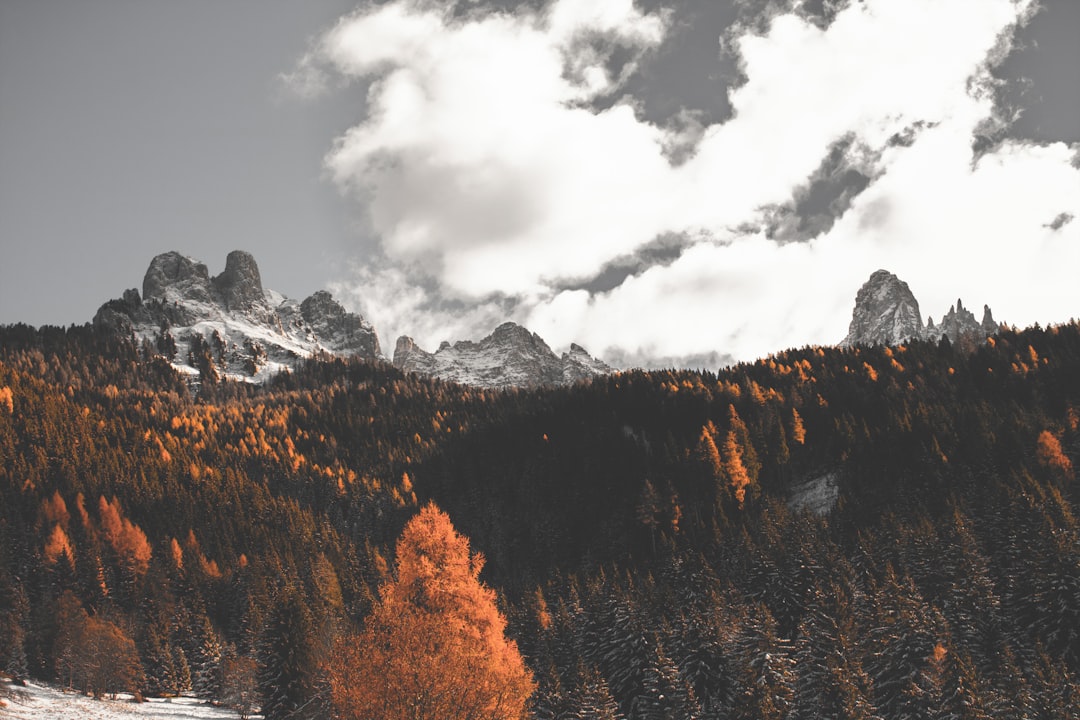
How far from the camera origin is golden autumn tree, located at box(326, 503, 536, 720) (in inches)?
683

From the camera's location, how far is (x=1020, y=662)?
4894cm

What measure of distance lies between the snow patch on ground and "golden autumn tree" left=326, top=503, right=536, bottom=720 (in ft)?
308

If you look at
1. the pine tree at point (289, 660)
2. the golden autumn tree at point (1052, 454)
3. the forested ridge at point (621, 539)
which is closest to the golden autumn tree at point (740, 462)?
the forested ridge at point (621, 539)

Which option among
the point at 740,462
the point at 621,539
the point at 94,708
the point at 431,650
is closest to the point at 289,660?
the point at 94,708

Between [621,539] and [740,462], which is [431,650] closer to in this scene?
[740,462]

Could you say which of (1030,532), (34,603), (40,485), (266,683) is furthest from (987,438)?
(40,485)

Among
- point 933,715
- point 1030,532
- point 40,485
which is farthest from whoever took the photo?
point 40,485

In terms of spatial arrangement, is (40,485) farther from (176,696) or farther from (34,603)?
(176,696)

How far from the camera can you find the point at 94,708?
52219 mm

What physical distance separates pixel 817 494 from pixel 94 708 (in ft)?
331

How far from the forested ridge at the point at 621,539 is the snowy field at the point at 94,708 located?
3631 mm

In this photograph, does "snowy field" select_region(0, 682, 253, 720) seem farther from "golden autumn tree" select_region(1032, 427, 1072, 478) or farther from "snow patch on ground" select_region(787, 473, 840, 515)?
"golden autumn tree" select_region(1032, 427, 1072, 478)

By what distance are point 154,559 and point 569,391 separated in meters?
107

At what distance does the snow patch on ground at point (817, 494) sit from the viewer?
10362 centimetres
